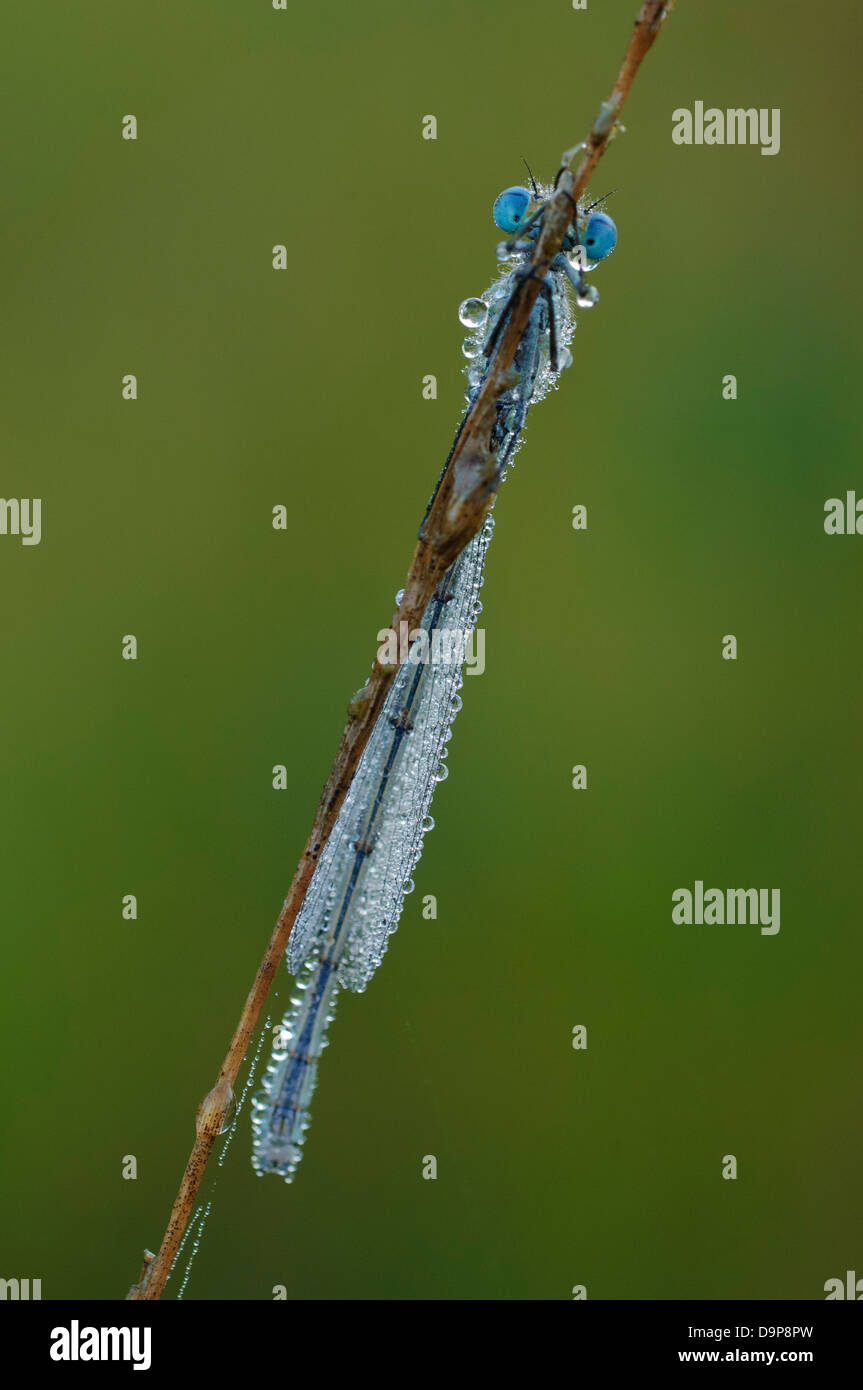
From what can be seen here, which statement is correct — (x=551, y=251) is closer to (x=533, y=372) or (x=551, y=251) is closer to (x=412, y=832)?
(x=533, y=372)

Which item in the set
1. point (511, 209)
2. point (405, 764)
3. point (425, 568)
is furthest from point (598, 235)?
point (405, 764)

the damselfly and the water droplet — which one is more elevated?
the water droplet

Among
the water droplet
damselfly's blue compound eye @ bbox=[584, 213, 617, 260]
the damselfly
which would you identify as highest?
damselfly's blue compound eye @ bbox=[584, 213, 617, 260]

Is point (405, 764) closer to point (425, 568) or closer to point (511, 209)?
point (425, 568)
